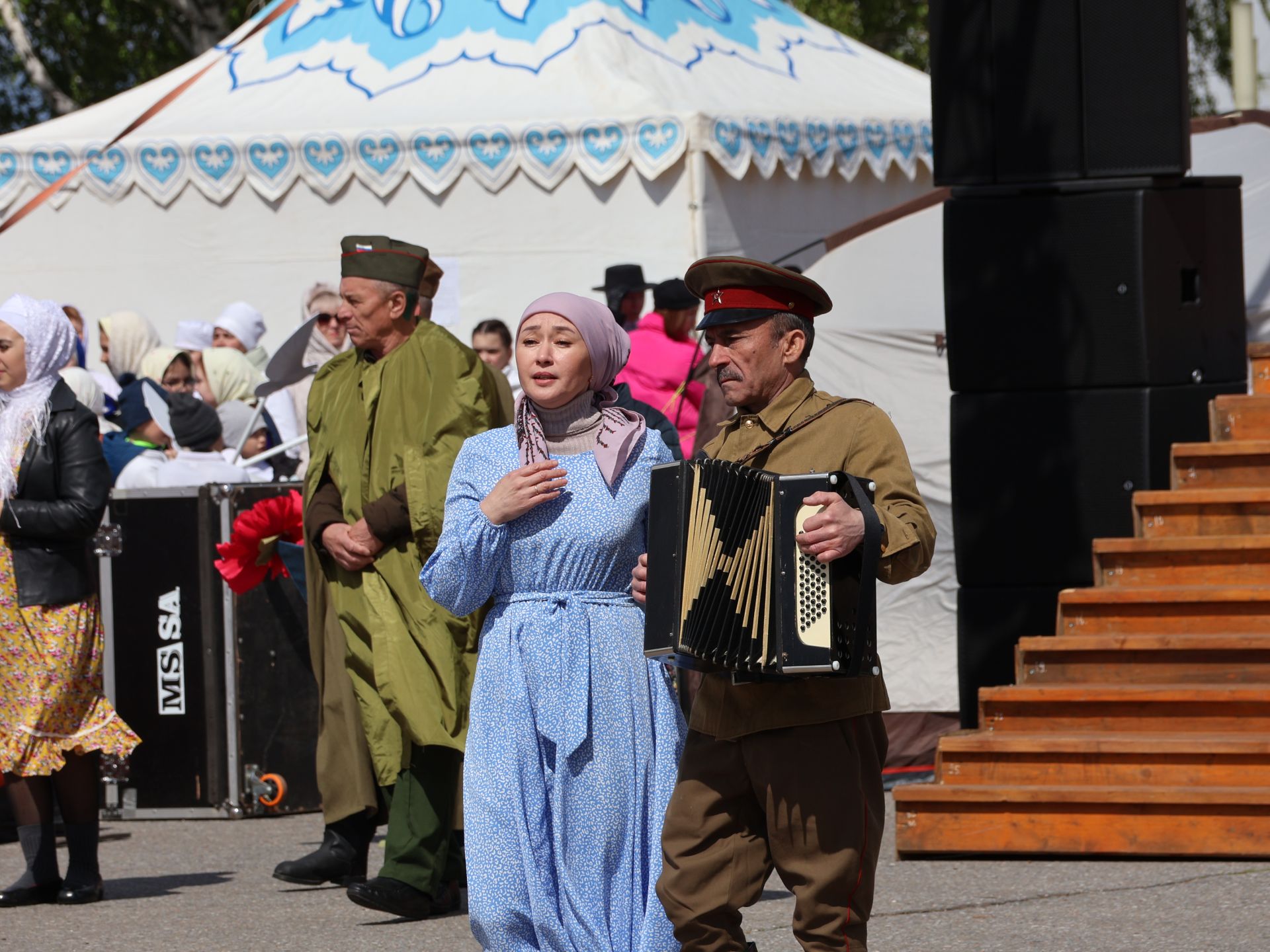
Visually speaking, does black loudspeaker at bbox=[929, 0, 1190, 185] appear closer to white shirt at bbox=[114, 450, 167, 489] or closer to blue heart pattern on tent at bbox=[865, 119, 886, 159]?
white shirt at bbox=[114, 450, 167, 489]

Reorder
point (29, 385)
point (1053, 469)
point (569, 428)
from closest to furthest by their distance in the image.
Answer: point (569, 428) → point (29, 385) → point (1053, 469)

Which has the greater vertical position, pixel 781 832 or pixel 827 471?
pixel 827 471

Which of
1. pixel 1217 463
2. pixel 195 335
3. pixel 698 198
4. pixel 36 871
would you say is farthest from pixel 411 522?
pixel 698 198

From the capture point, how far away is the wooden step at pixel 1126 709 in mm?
7000

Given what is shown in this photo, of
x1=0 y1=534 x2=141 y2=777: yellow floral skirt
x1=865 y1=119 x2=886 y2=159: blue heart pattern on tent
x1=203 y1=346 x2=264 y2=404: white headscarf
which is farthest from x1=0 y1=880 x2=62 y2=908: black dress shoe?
x1=865 y1=119 x2=886 y2=159: blue heart pattern on tent

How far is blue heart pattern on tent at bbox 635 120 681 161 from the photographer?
12859 mm

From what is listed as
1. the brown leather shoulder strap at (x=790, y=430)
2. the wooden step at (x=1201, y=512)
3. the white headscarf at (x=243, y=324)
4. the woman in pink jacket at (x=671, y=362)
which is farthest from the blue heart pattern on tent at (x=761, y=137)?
the brown leather shoulder strap at (x=790, y=430)

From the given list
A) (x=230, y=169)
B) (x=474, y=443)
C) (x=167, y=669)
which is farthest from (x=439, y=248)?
(x=474, y=443)

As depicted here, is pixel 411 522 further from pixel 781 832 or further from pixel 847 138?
pixel 847 138

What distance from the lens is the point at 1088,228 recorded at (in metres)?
7.51

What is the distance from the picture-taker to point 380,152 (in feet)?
44.3

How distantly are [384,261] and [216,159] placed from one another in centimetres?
760

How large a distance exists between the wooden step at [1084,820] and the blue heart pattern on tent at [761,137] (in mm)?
6697

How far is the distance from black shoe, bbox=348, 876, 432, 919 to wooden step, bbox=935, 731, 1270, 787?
178 centimetres
